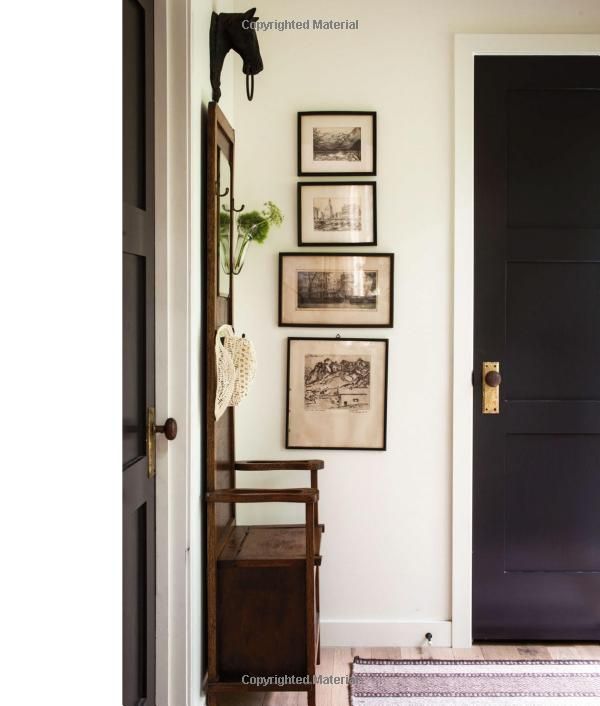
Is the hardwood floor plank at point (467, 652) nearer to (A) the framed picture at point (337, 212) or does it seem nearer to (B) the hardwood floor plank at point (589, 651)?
(B) the hardwood floor plank at point (589, 651)

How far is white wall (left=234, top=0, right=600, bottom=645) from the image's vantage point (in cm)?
301

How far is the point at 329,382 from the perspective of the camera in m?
3.08

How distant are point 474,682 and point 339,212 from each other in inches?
70.9

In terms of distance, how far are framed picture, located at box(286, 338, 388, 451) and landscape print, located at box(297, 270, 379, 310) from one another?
14 cm

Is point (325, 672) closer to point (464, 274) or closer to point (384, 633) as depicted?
point (384, 633)

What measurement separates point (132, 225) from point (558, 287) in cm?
183

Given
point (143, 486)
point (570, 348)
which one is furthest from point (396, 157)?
point (143, 486)

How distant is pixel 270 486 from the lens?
121 inches

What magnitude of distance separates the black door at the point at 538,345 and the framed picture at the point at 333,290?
39cm
